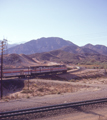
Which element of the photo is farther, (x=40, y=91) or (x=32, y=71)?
(x=32, y=71)

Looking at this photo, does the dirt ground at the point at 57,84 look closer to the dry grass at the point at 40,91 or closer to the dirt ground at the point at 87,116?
the dry grass at the point at 40,91

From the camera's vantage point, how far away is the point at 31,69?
1302 inches

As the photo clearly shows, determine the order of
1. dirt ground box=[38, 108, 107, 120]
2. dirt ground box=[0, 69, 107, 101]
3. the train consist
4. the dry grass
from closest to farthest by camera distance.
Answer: dirt ground box=[38, 108, 107, 120] < the dry grass < dirt ground box=[0, 69, 107, 101] < the train consist

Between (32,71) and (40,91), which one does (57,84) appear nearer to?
(40,91)

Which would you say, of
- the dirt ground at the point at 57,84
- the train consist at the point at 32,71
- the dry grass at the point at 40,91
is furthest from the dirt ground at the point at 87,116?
the train consist at the point at 32,71

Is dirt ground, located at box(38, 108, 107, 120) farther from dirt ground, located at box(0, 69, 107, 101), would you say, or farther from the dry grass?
dirt ground, located at box(0, 69, 107, 101)

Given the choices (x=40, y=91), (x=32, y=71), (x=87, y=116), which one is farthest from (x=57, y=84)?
(x=87, y=116)

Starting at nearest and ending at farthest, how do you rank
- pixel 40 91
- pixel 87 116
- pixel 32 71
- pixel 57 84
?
pixel 87 116 < pixel 40 91 < pixel 57 84 < pixel 32 71

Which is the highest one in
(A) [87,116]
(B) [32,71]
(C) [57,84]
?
(B) [32,71]

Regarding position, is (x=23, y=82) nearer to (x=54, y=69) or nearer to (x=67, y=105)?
(x=54, y=69)

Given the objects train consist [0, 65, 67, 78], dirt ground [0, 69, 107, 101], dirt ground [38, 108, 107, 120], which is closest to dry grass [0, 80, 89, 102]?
dirt ground [0, 69, 107, 101]

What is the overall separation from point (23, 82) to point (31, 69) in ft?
25.5

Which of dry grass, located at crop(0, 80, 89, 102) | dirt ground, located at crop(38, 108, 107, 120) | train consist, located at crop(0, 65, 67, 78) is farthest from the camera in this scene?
train consist, located at crop(0, 65, 67, 78)

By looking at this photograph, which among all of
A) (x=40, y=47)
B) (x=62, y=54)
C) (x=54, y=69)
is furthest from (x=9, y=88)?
(x=40, y=47)
